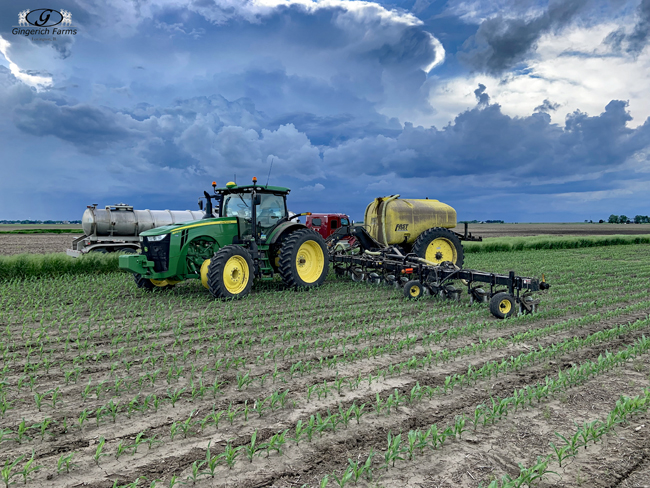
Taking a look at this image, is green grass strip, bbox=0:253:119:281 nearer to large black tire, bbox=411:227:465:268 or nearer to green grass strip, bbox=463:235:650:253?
large black tire, bbox=411:227:465:268

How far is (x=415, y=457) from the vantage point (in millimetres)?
3492

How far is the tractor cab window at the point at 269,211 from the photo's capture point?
10.6m

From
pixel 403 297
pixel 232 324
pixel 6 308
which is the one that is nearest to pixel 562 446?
pixel 232 324

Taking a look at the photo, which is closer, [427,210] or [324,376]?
[324,376]

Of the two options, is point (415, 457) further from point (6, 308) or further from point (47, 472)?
point (6, 308)

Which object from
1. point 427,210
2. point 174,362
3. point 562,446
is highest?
point 427,210

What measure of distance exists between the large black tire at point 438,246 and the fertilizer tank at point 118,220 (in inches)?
440

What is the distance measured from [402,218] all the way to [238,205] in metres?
5.01

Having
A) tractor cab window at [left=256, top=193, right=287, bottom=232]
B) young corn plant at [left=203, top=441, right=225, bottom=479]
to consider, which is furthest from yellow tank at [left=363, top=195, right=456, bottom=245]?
young corn plant at [left=203, top=441, right=225, bottom=479]

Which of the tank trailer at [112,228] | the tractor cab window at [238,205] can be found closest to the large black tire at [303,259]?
the tractor cab window at [238,205]

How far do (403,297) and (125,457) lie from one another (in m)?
7.47

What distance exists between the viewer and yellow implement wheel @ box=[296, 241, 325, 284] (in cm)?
1110

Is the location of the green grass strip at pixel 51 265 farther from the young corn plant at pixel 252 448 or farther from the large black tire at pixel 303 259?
the young corn plant at pixel 252 448

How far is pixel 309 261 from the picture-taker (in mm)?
11367
